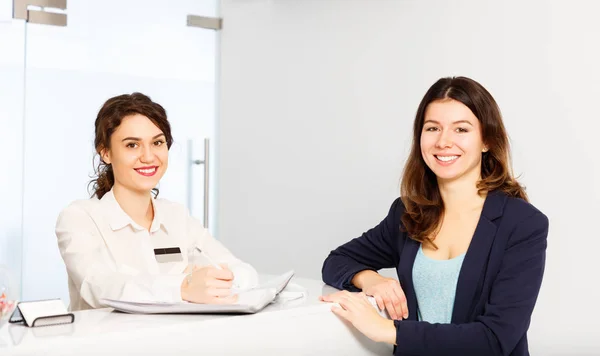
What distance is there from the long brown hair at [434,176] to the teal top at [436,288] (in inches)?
3.8

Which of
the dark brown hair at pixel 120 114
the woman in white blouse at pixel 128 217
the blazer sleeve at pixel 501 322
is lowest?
the blazer sleeve at pixel 501 322

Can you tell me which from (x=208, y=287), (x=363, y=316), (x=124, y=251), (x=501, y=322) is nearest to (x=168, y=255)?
(x=124, y=251)

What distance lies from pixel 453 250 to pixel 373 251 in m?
0.33

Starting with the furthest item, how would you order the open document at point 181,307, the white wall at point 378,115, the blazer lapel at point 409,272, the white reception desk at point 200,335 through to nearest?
the white wall at point 378,115
the blazer lapel at point 409,272
the open document at point 181,307
the white reception desk at point 200,335

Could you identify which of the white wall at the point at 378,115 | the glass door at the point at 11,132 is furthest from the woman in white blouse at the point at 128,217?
the glass door at the point at 11,132

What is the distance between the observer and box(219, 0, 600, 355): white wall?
248 centimetres

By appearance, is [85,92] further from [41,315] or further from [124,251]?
[41,315]

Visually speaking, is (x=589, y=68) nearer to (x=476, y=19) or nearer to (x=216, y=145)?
(x=476, y=19)

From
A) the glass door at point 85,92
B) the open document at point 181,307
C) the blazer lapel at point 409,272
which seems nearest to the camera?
the open document at point 181,307

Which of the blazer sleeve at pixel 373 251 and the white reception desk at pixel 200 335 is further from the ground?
the blazer sleeve at pixel 373 251

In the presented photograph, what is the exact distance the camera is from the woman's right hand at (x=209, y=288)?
1.44m

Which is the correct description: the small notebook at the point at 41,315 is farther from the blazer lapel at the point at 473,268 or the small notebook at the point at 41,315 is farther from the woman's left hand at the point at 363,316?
the blazer lapel at the point at 473,268

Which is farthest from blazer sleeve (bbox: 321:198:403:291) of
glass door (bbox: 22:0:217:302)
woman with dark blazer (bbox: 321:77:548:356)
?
glass door (bbox: 22:0:217:302)

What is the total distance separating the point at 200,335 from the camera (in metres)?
1.29
